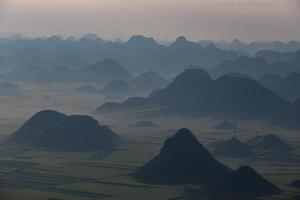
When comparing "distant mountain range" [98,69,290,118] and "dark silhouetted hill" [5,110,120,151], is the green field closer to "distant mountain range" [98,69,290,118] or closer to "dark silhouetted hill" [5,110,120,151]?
"dark silhouetted hill" [5,110,120,151]

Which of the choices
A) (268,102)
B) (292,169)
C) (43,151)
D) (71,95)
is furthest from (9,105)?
(292,169)

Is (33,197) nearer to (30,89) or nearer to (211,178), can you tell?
(211,178)

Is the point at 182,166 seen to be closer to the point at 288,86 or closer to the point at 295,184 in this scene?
the point at 295,184

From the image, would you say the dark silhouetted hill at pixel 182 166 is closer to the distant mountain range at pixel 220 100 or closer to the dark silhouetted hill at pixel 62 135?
the dark silhouetted hill at pixel 62 135

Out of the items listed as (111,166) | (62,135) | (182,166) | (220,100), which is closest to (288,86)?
(220,100)

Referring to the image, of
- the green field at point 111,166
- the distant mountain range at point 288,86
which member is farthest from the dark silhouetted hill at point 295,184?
the distant mountain range at point 288,86

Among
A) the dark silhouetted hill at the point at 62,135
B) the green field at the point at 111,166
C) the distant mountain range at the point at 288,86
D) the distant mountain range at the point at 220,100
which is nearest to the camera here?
the green field at the point at 111,166
